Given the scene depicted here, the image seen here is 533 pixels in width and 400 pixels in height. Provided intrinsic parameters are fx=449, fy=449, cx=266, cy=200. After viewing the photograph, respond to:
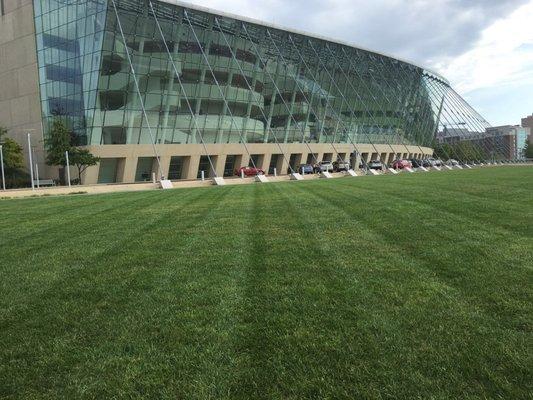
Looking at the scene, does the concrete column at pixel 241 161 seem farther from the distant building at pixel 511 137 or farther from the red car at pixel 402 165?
the distant building at pixel 511 137

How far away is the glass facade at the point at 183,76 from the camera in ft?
166

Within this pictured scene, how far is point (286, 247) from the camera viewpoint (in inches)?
319

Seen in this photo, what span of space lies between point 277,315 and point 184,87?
182 ft

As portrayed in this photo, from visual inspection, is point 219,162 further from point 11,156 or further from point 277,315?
point 277,315

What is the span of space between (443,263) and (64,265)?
6017 millimetres

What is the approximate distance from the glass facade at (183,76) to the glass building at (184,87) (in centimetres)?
13

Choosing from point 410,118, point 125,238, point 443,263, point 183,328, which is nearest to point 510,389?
point 183,328

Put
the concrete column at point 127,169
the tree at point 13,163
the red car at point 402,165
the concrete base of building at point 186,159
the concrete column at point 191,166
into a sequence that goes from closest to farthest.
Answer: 1. the tree at point 13,163
2. the concrete base of building at point 186,159
3. the concrete column at point 127,169
4. the concrete column at point 191,166
5. the red car at point 402,165

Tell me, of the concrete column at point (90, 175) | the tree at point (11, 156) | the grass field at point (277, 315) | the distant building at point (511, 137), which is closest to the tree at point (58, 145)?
the concrete column at point (90, 175)

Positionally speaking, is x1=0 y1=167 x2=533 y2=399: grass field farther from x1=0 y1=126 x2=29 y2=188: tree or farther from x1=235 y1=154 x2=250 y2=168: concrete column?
x1=235 y1=154 x2=250 y2=168: concrete column

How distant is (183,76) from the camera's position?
56844 mm

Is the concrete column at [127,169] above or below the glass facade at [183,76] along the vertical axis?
below

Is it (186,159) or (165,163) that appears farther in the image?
(186,159)

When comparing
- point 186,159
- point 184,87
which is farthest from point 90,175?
point 184,87
